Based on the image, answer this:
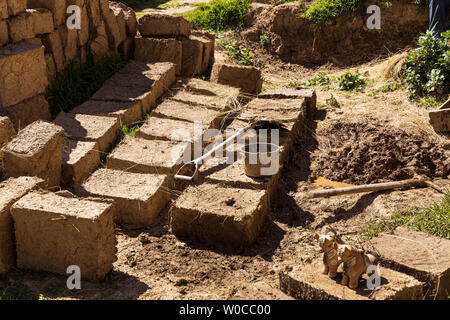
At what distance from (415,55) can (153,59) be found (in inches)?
143

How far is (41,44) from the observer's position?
23.3 feet

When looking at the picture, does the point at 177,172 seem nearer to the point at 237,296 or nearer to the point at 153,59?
the point at 237,296

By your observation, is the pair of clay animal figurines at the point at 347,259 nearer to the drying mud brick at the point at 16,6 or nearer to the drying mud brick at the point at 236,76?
the drying mud brick at the point at 16,6

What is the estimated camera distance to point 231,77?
8.51m

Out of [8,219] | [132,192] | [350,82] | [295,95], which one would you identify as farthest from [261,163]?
[350,82]

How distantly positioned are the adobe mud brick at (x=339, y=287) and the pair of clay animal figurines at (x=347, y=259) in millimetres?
71

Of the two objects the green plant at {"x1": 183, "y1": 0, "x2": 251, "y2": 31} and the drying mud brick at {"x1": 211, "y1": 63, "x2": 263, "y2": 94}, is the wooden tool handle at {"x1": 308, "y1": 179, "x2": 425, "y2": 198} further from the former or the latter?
the green plant at {"x1": 183, "y1": 0, "x2": 251, "y2": 31}

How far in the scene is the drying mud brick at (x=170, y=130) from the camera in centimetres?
659

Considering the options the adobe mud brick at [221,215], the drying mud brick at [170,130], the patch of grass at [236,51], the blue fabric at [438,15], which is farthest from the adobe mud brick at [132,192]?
the blue fabric at [438,15]

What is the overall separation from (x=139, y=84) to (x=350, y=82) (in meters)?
3.23

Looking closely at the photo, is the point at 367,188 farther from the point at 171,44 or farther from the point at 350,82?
the point at 171,44

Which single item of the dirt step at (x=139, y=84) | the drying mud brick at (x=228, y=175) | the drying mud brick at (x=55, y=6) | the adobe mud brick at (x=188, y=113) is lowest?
the drying mud brick at (x=228, y=175)

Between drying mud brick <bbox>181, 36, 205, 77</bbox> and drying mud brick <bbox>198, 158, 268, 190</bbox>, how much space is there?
126 inches
